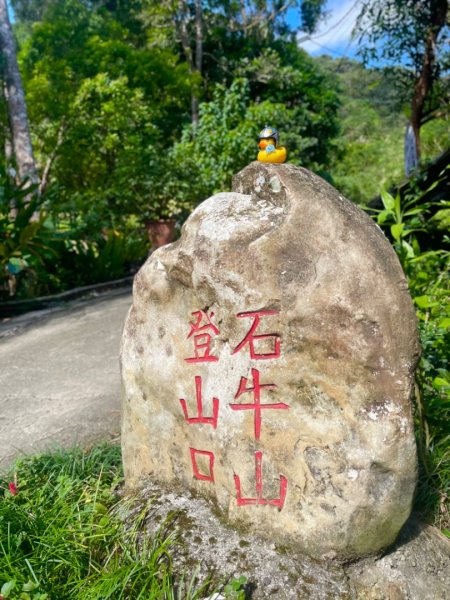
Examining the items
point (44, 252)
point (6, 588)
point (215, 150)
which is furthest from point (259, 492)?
point (215, 150)

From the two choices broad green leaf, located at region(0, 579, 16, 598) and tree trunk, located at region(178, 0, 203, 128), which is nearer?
broad green leaf, located at region(0, 579, 16, 598)

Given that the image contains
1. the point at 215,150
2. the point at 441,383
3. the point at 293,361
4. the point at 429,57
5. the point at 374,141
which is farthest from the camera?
the point at 374,141

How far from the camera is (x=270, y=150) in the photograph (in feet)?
6.61

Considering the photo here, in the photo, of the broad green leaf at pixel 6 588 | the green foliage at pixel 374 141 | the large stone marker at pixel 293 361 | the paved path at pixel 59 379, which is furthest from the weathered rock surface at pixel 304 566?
the green foliage at pixel 374 141

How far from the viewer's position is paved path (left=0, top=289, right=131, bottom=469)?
10.0 feet

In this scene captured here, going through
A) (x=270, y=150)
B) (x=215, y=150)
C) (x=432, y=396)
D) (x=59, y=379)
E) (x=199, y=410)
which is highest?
(x=215, y=150)

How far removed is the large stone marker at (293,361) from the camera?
5.16 ft

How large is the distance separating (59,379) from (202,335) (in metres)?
2.35

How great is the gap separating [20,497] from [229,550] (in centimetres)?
94

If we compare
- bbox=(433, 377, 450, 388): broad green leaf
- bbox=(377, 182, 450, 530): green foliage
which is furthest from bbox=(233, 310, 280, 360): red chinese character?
bbox=(433, 377, 450, 388): broad green leaf

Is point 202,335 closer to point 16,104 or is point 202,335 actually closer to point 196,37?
point 16,104

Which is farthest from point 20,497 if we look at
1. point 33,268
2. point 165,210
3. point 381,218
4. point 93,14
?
point 93,14

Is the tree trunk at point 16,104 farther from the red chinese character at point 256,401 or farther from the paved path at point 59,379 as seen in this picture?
the red chinese character at point 256,401

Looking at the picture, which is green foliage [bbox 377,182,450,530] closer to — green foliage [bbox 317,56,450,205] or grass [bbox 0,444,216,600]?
grass [bbox 0,444,216,600]
